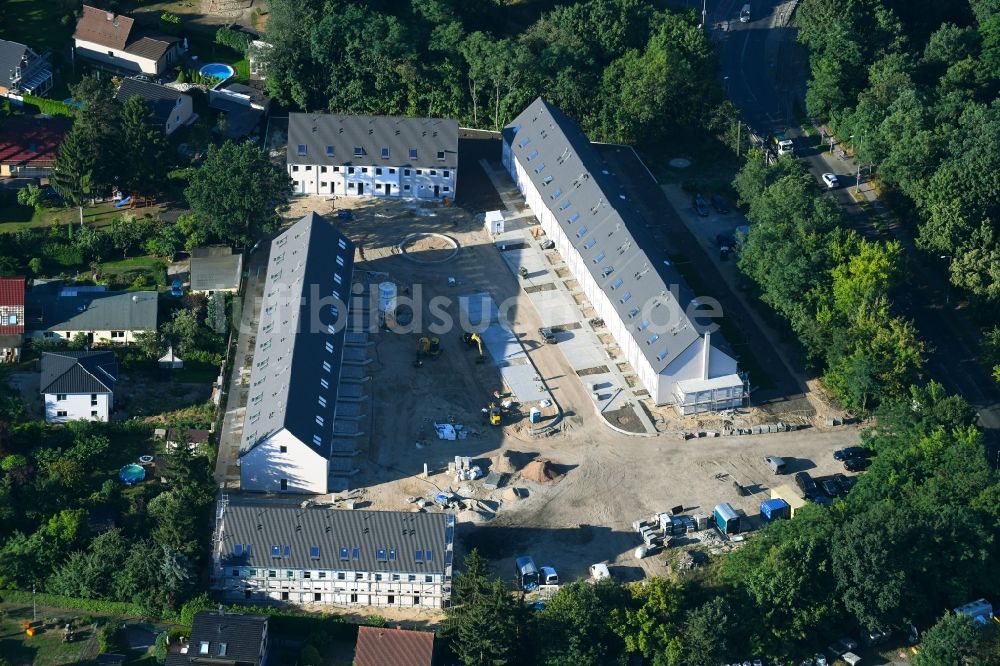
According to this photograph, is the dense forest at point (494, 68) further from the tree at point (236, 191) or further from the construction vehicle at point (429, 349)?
the construction vehicle at point (429, 349)

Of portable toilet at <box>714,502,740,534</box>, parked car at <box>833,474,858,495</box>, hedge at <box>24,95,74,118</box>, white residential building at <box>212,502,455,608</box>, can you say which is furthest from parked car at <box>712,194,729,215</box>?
hedge at <box>24,95,74,118</box>

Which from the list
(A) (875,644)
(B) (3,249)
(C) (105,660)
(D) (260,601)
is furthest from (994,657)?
(B) (3,249)

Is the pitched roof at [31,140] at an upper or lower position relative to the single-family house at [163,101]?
lower

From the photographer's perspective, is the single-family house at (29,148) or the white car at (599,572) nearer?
the white car at (599,572)

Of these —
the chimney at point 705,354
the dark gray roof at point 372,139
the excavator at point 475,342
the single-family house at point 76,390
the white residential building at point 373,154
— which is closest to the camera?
the single-family house at point 76,390

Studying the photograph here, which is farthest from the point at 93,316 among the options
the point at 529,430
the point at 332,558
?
the point at 529,430

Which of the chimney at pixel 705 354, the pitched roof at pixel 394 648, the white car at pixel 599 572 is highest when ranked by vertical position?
the chimney at pixel 705 354

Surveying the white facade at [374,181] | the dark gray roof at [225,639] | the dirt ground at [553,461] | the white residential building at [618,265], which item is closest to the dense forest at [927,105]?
the dirt ground at [553,461]

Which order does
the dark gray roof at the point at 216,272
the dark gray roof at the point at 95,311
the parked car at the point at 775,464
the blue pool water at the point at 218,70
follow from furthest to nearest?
1. the blue pool water at the point at 218,70
2. the dark gray roof at the point at 216,272
3. the dark gray roof at the point at 95,311
4. the parked car at the point at 775,464

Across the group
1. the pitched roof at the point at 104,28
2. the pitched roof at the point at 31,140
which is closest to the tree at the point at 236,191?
the pitched roof at the point at 31,140
